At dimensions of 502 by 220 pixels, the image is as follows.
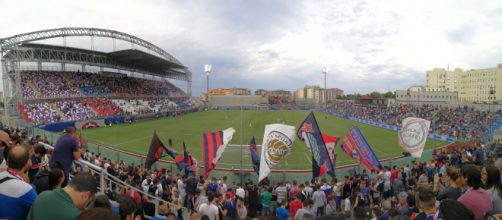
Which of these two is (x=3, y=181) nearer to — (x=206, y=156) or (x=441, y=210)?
(x=441, y=210)

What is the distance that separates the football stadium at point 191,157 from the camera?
3633mm

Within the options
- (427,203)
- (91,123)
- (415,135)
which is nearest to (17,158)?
(427,203)

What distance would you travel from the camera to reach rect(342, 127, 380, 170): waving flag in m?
12.0

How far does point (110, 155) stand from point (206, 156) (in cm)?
1123

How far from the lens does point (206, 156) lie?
39.9 feet

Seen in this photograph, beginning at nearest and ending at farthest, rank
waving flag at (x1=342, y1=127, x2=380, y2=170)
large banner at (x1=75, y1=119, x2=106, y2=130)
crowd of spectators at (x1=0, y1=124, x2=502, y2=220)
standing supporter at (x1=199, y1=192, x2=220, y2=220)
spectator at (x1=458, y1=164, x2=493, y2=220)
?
crowd of spectators at (x1=0, y1=124, x2=502, y2=220)
spectator at (x1=458, y1=164, x2=493, y2=220)
standing supporter at (x1=199, y1=192, x2=220, y2=220)
waving flag at (x1=342, y1=127, x2=380, y2=170)
large banner at (x1=75, y1=119, x2=106, y2=130)

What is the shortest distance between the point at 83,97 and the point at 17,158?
167 ft

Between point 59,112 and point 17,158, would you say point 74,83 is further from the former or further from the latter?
point 17,158

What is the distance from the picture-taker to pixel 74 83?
49.1m

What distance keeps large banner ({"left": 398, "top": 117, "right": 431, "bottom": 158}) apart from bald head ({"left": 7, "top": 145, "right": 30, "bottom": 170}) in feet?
46.2

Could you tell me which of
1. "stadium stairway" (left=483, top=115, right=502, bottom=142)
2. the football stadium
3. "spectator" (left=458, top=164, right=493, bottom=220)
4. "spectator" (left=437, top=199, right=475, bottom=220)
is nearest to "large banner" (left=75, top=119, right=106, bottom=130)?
the football stadium

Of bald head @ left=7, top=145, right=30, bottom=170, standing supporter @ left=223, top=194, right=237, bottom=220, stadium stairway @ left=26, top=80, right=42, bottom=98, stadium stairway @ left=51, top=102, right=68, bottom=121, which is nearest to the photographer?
bald head @ left=7, top=145, right=30, bottom=170

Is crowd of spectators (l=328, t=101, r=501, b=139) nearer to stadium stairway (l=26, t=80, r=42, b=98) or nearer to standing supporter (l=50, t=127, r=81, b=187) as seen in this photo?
standing supporter (l=50, t=127, r=81, b=187)

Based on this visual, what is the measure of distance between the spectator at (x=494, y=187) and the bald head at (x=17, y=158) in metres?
6.14
